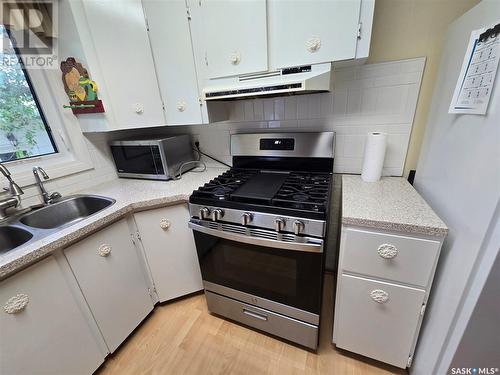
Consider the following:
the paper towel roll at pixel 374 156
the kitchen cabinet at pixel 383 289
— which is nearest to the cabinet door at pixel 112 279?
the kitchen cabinet at pixel 383 289

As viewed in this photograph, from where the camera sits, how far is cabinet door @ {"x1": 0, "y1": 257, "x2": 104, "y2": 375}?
2.70ft

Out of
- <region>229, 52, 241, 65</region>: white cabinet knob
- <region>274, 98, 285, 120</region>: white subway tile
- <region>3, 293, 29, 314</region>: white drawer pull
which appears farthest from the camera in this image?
<region>274, 98, 285, 120</region>: white subway tile

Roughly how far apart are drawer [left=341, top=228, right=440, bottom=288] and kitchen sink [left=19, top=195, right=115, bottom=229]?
4.35 ft

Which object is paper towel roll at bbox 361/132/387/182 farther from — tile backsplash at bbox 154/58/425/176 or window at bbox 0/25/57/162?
window at bbox 0/25/57/162

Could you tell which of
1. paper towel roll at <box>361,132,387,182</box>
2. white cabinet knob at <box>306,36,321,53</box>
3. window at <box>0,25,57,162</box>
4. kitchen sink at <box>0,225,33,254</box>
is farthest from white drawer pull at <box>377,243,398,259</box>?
kitchen sink at <box>0,225,33,254</box>

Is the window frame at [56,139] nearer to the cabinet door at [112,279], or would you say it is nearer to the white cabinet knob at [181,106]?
the cabinet door at [112,279]

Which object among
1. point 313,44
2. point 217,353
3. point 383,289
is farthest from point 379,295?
point 313,44

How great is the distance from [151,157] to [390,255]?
1.53 metres

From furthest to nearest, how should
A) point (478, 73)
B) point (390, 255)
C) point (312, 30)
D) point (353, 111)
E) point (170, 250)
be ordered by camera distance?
point (170, 250) → point (353, 111) → point (312, 30) → point (390, 255) → point (478, 73)

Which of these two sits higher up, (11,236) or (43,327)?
(11,236)

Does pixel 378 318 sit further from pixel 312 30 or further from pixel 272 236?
pixel 312 30

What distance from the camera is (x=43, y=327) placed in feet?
3.02

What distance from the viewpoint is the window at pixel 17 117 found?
0.56 meters

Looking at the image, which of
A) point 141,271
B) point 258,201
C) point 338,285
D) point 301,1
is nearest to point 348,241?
point 338,285
